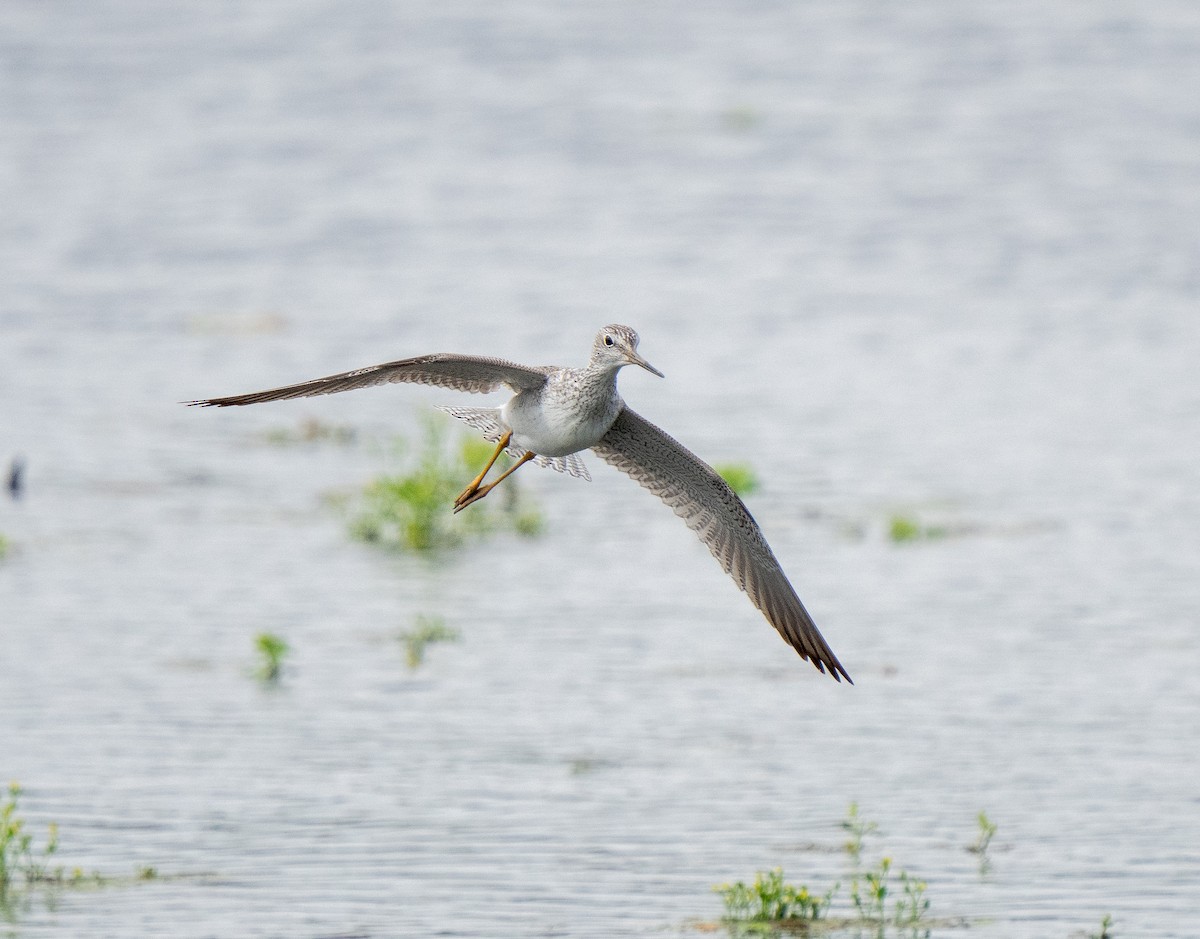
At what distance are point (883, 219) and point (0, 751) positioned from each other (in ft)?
53.2

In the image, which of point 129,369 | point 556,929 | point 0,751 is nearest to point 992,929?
point 556,929

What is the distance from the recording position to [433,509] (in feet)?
56.1

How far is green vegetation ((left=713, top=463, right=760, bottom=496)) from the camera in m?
17.1

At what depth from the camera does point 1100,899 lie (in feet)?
36.0

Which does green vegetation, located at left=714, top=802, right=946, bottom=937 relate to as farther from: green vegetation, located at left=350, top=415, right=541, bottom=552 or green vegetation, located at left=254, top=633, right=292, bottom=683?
green vegetation, located at left=350, top=415, right=541, bottom=552

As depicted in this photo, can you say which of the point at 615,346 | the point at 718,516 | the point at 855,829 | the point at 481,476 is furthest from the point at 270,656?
the point at 615,346

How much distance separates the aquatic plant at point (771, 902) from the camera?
1034 centimetres

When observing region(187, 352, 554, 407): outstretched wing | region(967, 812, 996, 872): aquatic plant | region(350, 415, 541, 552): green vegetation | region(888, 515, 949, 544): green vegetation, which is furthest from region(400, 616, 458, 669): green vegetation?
region(187, 352, 554, 407): outstretched wing

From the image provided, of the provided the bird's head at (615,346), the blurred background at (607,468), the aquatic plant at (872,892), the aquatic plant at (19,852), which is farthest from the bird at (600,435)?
the aquatic plant at (19,852)

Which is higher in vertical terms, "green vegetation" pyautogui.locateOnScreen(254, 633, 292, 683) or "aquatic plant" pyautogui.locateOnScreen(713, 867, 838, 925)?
"green vegetation" pyautogui.locateOnScreen(254, 633, 292, 683)

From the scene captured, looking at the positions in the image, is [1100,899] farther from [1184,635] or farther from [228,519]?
[228,519]

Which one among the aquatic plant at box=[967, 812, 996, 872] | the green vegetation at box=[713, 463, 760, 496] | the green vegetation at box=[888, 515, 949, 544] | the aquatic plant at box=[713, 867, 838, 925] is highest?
the green vegetation at box=[713, 463, 760, 496]

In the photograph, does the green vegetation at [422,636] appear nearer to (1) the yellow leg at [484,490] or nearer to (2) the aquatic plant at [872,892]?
(2) the aquatic plant at [872,892]

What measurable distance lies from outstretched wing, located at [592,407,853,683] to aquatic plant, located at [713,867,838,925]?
0.96m
